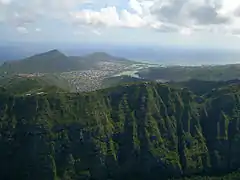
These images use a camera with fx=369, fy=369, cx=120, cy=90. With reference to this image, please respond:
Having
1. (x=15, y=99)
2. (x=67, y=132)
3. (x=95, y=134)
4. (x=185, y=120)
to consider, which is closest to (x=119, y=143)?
(x=95, y=134)

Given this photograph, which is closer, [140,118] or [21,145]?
[21,145]

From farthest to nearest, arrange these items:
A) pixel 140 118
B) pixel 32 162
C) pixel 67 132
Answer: pixel 140 118
pixel 67 132
pixel 32 162

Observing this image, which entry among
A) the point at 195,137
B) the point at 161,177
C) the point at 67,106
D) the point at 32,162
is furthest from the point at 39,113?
the point at 195,137

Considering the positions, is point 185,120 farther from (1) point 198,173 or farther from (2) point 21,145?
(2) point 21,145

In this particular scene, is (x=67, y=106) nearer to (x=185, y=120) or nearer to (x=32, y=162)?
(x=32, y=162)

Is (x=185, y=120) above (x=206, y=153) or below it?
above

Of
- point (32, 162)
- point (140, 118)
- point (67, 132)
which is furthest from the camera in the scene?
point (140, 118)

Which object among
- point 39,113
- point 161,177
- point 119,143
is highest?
point 39,113
